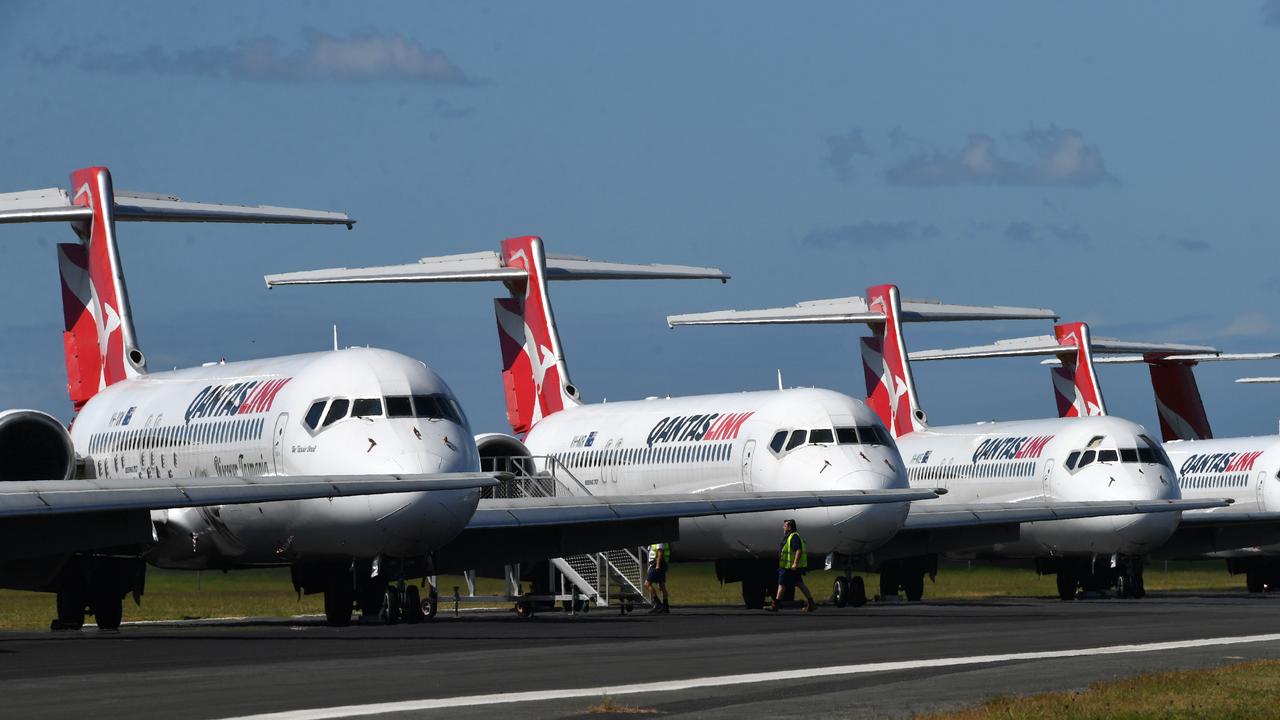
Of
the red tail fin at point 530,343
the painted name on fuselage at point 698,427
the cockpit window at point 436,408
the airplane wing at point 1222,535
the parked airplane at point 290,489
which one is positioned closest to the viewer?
the parked airplane at point 290,489

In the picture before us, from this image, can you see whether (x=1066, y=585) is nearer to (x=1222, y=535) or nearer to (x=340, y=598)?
(x=1222, y=535)

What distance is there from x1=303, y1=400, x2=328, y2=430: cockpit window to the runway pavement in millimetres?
2818

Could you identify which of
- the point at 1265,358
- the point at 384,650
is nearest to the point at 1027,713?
the point at 384,650

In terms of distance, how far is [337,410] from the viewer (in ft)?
96.9

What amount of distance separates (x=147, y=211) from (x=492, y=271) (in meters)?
10.1

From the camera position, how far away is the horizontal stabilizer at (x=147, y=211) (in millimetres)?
38781

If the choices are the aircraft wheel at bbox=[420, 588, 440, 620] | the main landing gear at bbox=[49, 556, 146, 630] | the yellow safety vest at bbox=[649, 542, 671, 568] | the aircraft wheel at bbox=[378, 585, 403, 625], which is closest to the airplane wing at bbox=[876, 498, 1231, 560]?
the yellow safety vest at bbox=[649, 542, 671, 568]

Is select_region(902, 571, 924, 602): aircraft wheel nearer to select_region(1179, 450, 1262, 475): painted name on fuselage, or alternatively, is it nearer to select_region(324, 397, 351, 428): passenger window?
select_region(1179, 450, 1262, 475): painted name on fuselage

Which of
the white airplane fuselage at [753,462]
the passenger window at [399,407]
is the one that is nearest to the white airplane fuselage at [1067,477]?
the white airplane fuselage at [753,462]

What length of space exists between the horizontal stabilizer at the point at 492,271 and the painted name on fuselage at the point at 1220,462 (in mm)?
14186

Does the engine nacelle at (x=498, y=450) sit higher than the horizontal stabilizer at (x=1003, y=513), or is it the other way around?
the engine nacelle at (x=498, y=450)

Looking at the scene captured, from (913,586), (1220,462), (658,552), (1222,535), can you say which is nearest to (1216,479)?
(1220,462)

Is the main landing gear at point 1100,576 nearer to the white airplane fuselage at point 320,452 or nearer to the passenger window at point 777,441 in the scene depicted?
the passenger window at point 777,441

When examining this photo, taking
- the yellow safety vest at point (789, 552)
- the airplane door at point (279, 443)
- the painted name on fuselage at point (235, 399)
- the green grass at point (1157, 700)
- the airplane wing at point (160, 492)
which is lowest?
the green grass at point (1157, 700)
